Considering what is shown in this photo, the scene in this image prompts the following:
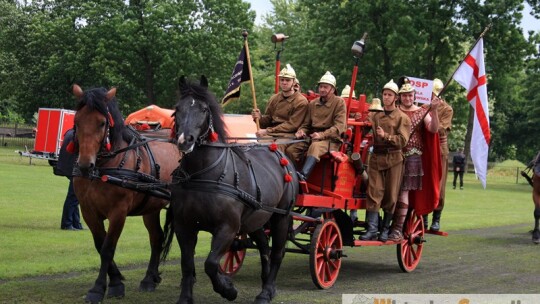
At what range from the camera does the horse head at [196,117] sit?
8.45 metres

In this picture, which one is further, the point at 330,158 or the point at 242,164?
the point at 330,158

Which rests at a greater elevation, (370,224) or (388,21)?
(388,21)

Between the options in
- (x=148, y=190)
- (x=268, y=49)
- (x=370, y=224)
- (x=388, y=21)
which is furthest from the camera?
(x=268, y=49)

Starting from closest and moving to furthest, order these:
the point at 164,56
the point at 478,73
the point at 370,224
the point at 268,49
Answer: the point at 370,224
the point at 478,73
the point at 164,56
the point at 268,49

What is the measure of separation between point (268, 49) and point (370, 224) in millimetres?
68248

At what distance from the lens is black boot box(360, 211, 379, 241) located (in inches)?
485

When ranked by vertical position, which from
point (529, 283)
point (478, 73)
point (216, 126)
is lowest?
point (529, 283)

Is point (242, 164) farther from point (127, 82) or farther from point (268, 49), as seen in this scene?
point (268, 49)

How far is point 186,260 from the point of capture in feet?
29.0

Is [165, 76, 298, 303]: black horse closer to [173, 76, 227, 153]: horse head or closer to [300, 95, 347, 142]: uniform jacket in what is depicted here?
[173, 76, 227, 153]: horse head

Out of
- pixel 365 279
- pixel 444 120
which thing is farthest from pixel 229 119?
pixel 365 279

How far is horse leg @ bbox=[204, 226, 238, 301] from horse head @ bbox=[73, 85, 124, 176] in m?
1.59

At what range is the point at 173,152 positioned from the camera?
36.3 feet

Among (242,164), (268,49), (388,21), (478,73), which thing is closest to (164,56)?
(388,21)
